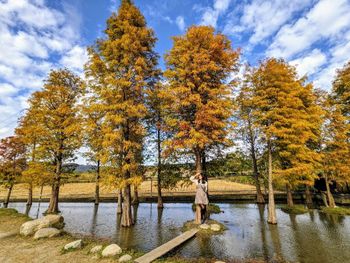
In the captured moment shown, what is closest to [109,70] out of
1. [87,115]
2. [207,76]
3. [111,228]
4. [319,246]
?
[87,115]

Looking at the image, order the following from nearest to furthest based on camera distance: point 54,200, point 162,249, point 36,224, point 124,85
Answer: point 162,249 → point 36,224 → point 124,85 → point 54,200

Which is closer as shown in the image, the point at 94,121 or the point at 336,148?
the point at 94,121

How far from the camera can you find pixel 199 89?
14258 mm

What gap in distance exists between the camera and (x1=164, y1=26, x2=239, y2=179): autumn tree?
13.7m

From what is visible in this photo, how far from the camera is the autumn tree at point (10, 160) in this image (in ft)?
83.9

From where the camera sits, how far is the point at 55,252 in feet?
25.7

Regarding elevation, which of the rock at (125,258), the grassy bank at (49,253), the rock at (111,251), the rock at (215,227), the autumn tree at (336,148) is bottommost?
the rock at (215,227)

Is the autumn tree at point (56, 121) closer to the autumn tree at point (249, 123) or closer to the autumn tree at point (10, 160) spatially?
the autumn tree at point (10, 160)

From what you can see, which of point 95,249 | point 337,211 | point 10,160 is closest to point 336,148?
point 337,211

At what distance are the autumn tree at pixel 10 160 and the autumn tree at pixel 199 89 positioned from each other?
21.4m

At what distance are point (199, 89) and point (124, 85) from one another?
5.23 m

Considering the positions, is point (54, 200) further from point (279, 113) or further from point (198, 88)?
point (279, 113)

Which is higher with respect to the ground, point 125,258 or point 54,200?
point 54,200

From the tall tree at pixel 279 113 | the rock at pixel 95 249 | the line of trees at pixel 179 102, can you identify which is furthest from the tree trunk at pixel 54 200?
the tall tree at pixel 279 113
